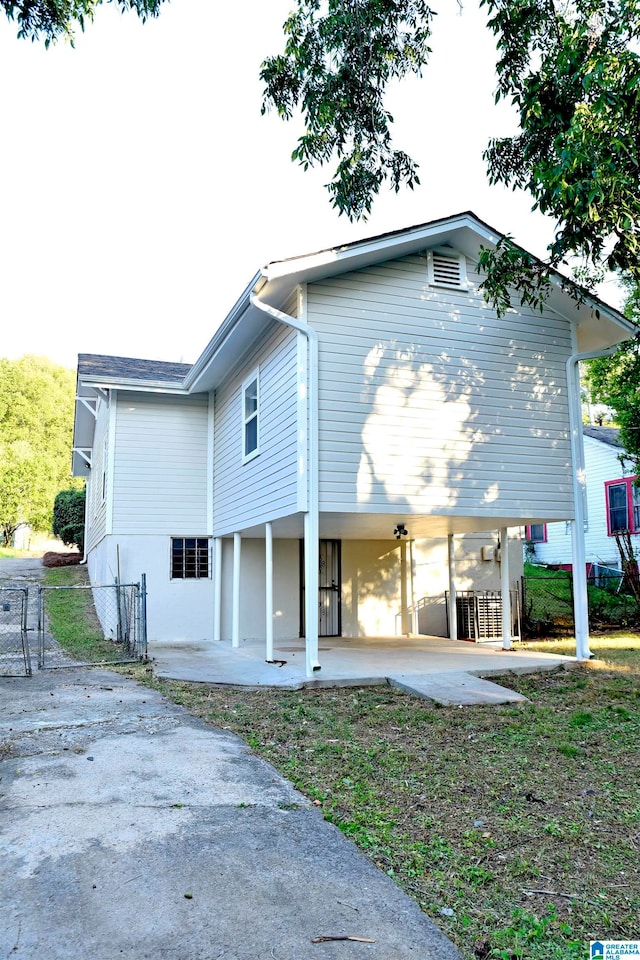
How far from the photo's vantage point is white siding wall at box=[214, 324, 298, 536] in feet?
30.1

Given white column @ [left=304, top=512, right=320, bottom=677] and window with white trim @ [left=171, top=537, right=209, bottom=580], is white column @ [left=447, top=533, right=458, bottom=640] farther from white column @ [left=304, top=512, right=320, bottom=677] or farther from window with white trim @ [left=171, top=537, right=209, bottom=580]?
white column @ [left=304, top=512, right=320, bottom=677]

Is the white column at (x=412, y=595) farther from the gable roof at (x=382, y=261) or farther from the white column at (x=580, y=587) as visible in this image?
the gable roof at (x=382, y=261)

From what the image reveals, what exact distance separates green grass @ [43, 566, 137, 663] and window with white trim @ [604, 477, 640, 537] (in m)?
14.5

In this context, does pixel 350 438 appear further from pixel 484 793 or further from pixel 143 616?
pixel 484 793

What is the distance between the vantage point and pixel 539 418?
10234mm

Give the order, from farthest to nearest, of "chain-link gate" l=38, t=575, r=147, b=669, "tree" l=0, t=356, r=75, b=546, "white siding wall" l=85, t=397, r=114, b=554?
"tree" l=0, t=356, r=75, b=546, "white siding wall" l=85, t=397, r=114, b=554, "chain-link gate" l=38, t=575, r=147, b=669

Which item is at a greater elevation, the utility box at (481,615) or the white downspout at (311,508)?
the white downspout at (311,508)

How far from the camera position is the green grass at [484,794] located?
3.00m

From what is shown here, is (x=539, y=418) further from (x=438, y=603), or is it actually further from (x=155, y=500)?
(x=155, y=500)

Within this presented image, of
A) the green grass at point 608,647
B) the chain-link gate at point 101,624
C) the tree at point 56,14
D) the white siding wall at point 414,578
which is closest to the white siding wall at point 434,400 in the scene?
the green grass at point 608,647

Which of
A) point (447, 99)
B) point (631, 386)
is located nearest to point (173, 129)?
point (447, 99)

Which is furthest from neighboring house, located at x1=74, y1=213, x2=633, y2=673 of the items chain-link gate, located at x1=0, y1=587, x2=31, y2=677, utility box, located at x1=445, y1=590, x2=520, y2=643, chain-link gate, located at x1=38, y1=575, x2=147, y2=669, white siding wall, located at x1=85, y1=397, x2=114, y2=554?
chain-link gate, located at x1=0, y1=587, x2=31, y2=677

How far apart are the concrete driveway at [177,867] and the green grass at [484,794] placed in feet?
0.80

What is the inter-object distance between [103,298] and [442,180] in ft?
136
